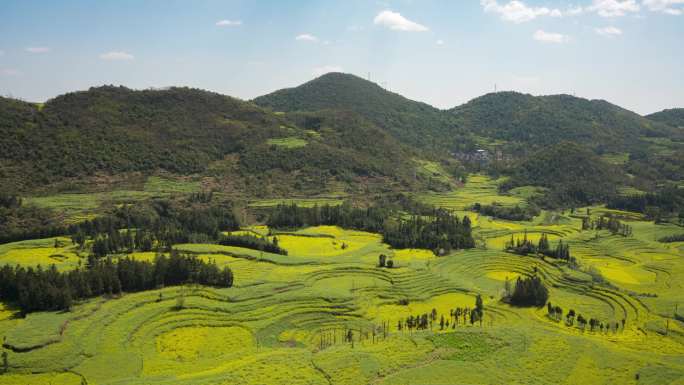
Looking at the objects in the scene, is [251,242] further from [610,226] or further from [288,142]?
[610,226]

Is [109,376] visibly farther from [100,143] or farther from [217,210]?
[100,143]

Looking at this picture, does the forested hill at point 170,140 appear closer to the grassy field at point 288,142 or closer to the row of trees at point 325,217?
the grassy field at point 288,142

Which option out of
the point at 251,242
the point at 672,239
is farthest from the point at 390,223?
the point at 672,239

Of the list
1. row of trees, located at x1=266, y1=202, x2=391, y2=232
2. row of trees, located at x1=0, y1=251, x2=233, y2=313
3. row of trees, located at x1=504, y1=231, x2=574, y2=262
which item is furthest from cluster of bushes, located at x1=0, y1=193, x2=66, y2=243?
row of trees, located at x1=504, y1=231, x2=574, y2=262

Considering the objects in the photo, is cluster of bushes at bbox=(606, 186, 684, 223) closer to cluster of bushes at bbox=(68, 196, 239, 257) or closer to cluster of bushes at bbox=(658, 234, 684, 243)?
cluster of bushes at bbox=(658, 234, 684, 243)

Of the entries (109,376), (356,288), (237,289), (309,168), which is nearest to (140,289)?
(237,289)

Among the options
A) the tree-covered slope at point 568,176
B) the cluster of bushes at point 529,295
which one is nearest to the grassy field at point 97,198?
the cluster of bushes at point 529,295

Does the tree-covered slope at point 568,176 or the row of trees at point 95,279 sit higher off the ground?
the tree-covered slope at point 568,176

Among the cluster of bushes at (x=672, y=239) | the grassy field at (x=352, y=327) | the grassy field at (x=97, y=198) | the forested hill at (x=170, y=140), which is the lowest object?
the grassy field at (x=352, y=327)
